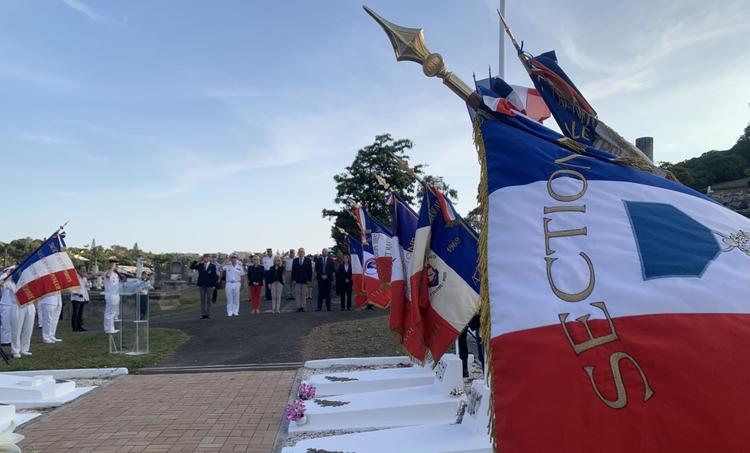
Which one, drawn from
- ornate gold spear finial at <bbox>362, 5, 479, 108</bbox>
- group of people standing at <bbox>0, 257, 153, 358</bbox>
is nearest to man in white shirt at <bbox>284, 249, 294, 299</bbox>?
group of people standing at <bbox>0, 257, 153, 358</bbox>

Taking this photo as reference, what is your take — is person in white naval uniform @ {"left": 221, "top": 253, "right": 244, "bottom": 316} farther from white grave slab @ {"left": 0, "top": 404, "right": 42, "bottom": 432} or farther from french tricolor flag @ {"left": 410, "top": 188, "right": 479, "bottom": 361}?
french tricolor flag @ {"left": 410, "top": 188, "right": 479, "bottom": 361}

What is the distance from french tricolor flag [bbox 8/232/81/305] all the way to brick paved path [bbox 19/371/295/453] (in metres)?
2.20

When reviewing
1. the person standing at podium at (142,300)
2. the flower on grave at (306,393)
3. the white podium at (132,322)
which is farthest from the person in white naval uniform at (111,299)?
the flower on grave at (306,393)

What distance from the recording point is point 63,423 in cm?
696

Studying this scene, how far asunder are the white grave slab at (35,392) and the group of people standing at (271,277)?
8035mm

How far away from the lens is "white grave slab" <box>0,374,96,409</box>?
7911 millimetres

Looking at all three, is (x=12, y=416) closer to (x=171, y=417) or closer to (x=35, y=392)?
(x=35, y=392)

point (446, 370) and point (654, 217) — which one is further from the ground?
point (654, 217)

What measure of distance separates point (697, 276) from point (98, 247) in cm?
4527

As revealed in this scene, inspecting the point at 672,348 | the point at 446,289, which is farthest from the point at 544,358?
the point at 446,289

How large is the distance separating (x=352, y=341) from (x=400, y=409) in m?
6.19

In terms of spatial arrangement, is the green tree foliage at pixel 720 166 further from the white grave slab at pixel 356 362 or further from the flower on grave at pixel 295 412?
the flower on grave at pixel 295 412

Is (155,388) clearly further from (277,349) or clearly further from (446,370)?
(446,370)

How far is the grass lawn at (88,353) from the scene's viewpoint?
34.9 feet
